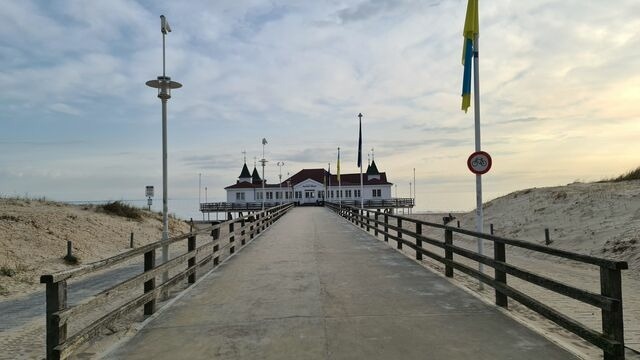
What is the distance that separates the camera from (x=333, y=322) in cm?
669

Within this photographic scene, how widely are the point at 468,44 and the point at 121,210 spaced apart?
2698 cm

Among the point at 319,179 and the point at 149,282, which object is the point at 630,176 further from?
the point at 319,179

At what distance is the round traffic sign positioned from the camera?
32.3 ft

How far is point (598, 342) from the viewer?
5074 mm

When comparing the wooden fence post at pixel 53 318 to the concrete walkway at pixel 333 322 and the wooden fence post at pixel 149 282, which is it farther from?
the wooden fence post at pixel 149 282

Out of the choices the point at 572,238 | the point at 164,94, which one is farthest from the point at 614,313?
the point at 572,238

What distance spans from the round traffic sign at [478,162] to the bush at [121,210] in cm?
2683

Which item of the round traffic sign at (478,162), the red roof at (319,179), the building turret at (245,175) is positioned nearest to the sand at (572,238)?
the round traffic sign at (478,162)

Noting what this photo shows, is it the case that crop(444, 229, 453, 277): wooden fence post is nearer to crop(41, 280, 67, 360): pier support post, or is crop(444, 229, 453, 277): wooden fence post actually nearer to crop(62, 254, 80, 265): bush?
crop(41, 280, 67, 360): pier support post

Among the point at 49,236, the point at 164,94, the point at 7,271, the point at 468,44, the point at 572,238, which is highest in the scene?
the point at 468,44

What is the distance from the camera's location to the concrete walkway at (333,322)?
550 centimetres

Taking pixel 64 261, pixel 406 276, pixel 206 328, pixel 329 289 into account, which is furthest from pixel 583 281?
pixel 64 261

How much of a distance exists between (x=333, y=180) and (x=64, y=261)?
8235 centimetres

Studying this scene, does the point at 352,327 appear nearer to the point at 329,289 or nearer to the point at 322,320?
the point at 322,320
